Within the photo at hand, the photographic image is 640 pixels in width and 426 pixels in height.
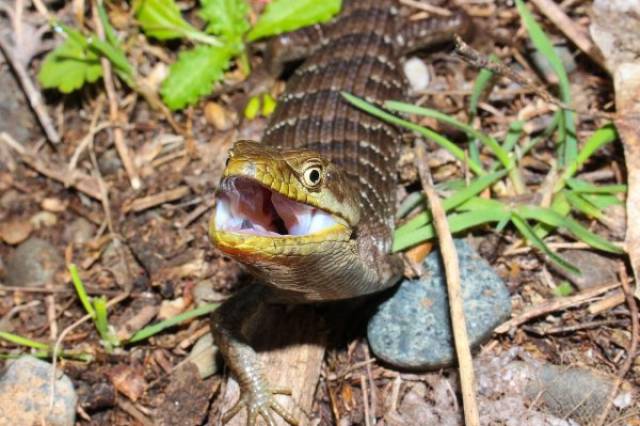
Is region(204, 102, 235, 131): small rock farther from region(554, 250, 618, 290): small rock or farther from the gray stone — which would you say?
region(554, 250, 618, 290): small rock

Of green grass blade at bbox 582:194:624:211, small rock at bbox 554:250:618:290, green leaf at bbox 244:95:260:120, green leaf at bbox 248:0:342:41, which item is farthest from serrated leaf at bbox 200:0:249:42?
small rock at bbox 554:250:618:290

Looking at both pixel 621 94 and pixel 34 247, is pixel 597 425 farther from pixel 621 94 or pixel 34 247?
pixel 34 247

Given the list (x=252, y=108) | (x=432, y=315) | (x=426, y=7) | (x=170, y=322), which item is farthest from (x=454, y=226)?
(x=426, y=7)

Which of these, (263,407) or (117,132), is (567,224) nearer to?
(263,407)

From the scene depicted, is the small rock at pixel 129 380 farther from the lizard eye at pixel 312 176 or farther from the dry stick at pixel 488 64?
the dry stick at pixel 488 64

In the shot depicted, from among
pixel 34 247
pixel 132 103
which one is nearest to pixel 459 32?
pixel 132 103
